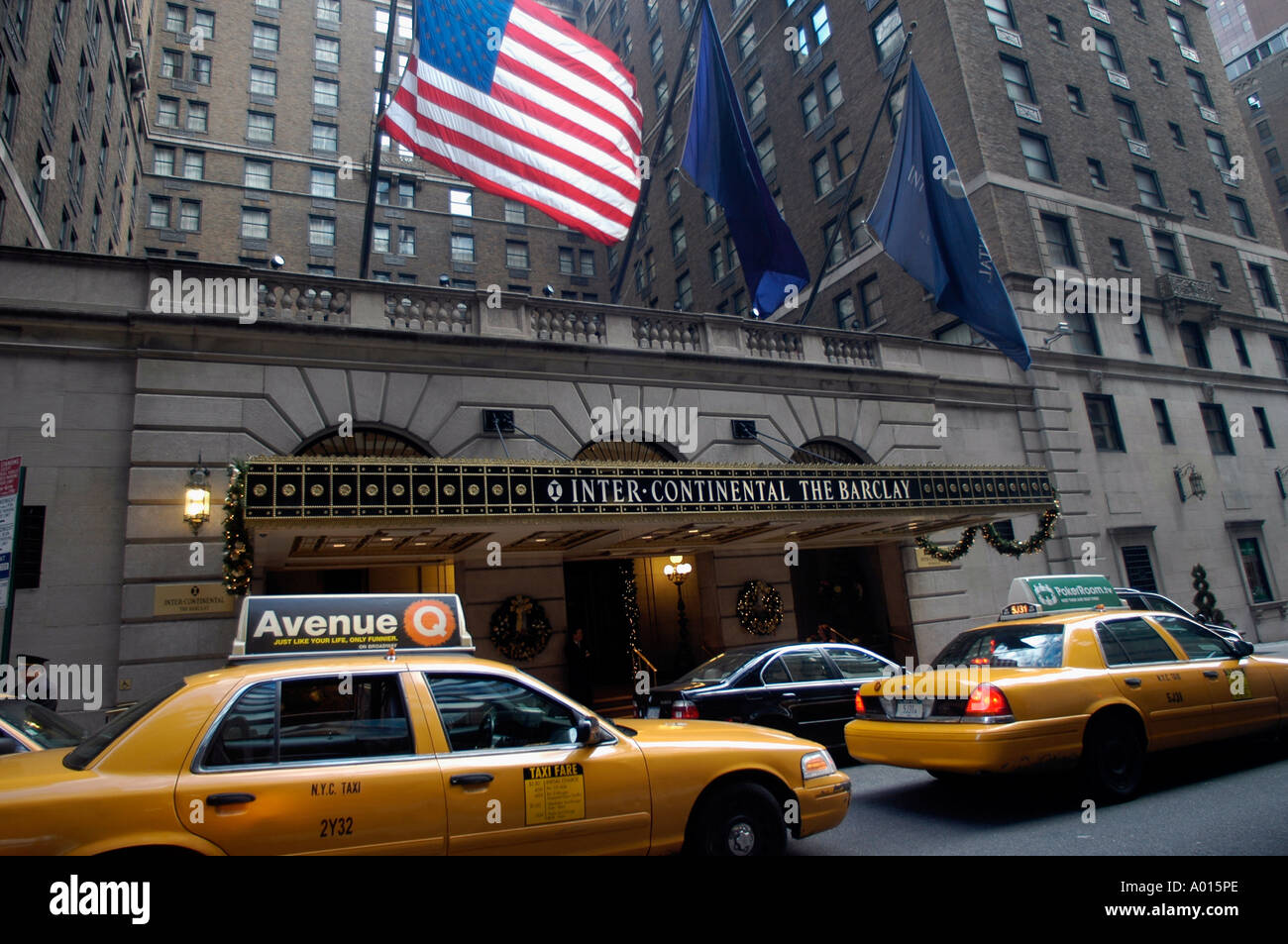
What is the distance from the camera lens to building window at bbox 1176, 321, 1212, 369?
26.7 metres

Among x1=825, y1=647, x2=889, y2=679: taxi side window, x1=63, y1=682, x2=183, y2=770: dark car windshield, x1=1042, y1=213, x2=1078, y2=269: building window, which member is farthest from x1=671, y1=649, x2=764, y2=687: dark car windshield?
x1=1042, y1=213, x2=1078, y2=269: building window

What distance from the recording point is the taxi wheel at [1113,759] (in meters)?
6.78

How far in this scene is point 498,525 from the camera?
11.1 m

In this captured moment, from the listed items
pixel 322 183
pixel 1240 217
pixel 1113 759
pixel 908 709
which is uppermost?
pixel 322 183

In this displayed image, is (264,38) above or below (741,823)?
above

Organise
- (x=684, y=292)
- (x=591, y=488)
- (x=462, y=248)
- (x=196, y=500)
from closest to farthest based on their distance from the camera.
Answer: (x=591, y=488)
(x=196, y=500)
(x=684, y=292)
(x=462, y=248)

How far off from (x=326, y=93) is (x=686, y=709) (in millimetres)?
43749

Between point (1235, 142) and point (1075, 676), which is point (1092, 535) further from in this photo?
point (1235, 142)

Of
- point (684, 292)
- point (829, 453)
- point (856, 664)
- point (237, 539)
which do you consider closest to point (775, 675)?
point (856, 664)

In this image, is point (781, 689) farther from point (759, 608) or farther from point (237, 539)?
point (237, 539)

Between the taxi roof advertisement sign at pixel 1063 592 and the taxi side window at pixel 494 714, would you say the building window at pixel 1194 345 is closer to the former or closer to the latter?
the taxi roof advertisement sign at pixel 1063 592

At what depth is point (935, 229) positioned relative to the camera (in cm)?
1852

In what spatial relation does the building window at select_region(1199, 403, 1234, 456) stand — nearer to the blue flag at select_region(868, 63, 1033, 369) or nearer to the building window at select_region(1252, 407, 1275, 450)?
the building window at select_region(1252, 407, 1275, 450)

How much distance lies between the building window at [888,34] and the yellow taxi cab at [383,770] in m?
27.9
